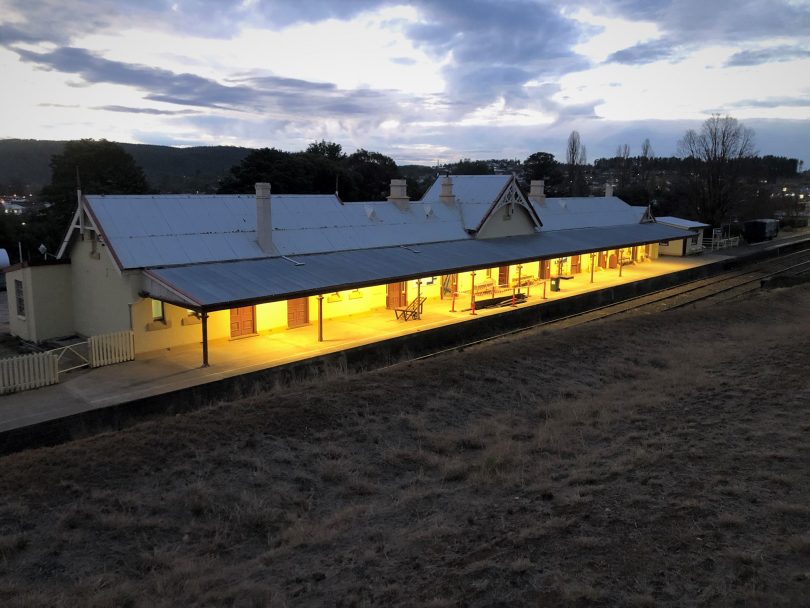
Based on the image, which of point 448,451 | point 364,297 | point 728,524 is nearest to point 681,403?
point 448,451

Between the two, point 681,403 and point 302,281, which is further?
point 302,281

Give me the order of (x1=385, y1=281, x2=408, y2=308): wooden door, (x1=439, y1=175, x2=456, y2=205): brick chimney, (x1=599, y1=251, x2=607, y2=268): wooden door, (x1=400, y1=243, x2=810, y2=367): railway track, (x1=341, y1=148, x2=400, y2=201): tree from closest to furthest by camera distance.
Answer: (x1=400, y1=243, x2=810, y2=367): railway track
(x1=385, y1=281, x2=408, y2=308): wooden door
(x1=439, y1=175, x2=456, y2=205): brick chimney
(x1=599, y1=251, x2=607, y2=268): wooden door
(x1=341, y1=148, x2=400, y2=201): tree

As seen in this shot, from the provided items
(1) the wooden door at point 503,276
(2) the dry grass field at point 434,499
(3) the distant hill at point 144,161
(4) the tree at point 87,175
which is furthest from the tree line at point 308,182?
(3) the distant hill at point 144,161

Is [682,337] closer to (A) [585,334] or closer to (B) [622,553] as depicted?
(A) [585,334]

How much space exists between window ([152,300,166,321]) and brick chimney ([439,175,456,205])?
62.4 ft

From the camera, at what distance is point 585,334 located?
73.2 feet

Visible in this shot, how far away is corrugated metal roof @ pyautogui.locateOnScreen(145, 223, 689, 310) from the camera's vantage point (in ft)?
64.3

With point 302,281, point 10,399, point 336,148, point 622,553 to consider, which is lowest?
point 10,399

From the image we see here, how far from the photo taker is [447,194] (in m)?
35.8

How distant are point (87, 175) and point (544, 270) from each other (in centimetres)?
4853

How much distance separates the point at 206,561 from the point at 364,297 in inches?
769

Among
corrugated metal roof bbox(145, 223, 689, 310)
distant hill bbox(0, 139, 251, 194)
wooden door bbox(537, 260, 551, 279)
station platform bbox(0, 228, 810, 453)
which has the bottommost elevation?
station platform bbox(0, 228, 810, 453)

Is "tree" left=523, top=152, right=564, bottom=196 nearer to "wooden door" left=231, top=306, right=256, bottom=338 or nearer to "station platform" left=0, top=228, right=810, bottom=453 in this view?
"station platform" left=0, top=228, right=810, bottom=453

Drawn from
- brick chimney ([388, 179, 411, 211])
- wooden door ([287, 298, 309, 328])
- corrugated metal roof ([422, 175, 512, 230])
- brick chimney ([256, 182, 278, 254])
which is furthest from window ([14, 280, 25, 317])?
corrugated metal roof ([422, 175, 512, 230])
